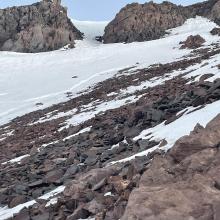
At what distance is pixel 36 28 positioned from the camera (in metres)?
78.2

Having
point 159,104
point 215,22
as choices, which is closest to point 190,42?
point 215,22

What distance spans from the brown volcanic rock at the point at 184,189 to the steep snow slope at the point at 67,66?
26875 millimetres

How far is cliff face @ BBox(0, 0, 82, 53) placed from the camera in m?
75.8

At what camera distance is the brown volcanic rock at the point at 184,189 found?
666 cm

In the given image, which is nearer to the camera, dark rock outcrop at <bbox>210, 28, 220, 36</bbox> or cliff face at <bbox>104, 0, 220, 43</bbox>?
dark rock outcrop at <bbox>210, 28, 220, 36</bbox>

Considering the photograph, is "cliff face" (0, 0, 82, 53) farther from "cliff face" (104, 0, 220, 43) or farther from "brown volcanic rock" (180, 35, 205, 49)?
"brown volcanic rock" (180, 35, 205, 49)

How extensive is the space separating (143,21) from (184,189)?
73.2m

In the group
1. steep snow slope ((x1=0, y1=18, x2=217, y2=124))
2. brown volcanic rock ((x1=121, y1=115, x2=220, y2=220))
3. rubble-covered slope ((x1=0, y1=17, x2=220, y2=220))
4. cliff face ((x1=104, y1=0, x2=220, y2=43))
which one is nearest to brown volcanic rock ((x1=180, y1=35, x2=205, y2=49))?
steep snow slope ((x1=0, y1=18, x2=217, y2=124))

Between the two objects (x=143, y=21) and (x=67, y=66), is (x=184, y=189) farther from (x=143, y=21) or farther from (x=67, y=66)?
(x=143, y=21)

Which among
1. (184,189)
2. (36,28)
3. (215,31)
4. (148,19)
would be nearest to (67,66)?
(215,31)

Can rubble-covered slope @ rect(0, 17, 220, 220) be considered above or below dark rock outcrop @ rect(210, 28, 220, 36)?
above

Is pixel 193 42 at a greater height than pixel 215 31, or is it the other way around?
pixel 215 31

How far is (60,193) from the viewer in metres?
11.7

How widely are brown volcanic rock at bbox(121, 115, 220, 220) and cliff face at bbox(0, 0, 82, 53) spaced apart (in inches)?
2620
